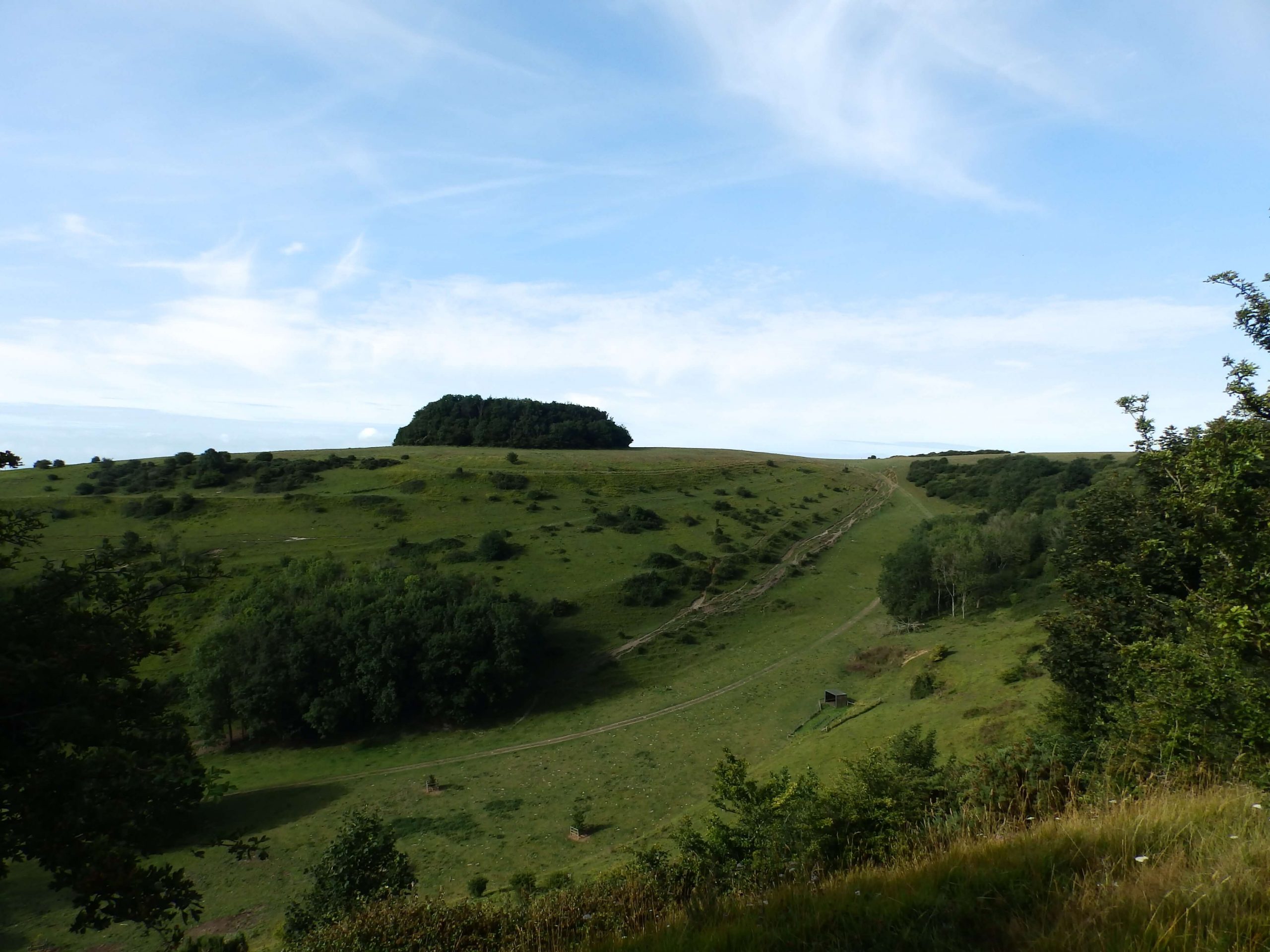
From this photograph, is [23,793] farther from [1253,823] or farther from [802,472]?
[802,472]

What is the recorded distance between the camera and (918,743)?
1783 centimetres

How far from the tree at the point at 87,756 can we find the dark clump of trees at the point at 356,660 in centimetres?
3941

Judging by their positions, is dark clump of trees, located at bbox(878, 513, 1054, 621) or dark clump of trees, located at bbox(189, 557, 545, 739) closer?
dark clump of trees, located at bbox(189, 557, 545, 739)

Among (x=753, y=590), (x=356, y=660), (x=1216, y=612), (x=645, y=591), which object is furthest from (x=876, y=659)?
(x=1216, y=612)

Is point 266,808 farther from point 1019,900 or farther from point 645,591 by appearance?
point 1019,900

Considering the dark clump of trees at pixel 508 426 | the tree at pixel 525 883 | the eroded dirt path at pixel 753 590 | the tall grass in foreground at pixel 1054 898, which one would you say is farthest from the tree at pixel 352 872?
the dark clump of trees at pixel 508 426

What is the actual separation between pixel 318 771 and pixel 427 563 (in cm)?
2233

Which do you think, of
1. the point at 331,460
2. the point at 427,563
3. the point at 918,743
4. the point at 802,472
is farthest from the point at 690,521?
the point at 918,743

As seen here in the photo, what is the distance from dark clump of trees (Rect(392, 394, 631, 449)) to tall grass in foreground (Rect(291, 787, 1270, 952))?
111861 millimetres

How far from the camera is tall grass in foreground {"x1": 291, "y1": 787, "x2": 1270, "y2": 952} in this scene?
4.29m

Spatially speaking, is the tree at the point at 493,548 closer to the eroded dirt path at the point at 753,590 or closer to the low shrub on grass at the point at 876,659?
A: the eroded dirt path at the point at 753,590

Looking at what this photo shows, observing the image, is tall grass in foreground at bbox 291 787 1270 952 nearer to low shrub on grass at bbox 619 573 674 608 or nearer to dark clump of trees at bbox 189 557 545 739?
dark clump of trees at bbox 189 557 545 739

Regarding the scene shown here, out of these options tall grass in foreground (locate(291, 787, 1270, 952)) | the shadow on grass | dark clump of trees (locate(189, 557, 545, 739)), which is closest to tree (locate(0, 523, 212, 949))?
Answer: tall grass in foreground (locate(291, 787, 1270, 952))

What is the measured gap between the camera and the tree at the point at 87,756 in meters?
6.18
